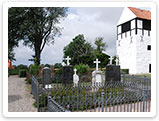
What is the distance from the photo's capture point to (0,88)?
3.67 m

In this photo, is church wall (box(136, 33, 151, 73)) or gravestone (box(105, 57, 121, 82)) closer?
gravestone (box(105, 57, 121, 82))

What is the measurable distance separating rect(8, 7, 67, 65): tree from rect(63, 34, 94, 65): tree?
26.0 feet

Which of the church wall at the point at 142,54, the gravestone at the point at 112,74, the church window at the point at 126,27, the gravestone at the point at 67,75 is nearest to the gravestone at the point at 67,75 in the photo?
the gravestone at the point at 67,75

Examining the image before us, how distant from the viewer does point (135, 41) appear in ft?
56.5

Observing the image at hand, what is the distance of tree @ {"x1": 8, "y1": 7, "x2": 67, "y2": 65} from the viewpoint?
1514cm

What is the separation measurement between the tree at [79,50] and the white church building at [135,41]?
7468mm

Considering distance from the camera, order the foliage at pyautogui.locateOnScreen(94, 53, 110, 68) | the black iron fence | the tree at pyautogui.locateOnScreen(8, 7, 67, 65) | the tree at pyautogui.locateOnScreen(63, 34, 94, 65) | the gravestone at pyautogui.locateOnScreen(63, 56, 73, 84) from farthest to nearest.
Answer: the tree at pyautogui.locateOnScreen(63, 34, 94, 65) → the foliage at pyautogui.locateOnScreen(94, 53, 110, 68) → the tree at pyautogui.locateOnScreen(8, 7, 67, 65) → the gravestone at pyautogui.locateOnScreen(63, 56, 73, 84) → the black iron fence

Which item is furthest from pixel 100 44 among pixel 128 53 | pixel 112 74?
pixel 112 74

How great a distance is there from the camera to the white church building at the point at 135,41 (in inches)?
638

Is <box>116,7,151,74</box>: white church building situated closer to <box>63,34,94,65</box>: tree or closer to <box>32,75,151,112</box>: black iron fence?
<box>63,34,94,65</box>: tree

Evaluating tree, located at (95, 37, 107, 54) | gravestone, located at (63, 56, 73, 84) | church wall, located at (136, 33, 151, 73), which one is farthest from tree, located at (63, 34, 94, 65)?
gravestone, located at (63, 56, 73, 84)

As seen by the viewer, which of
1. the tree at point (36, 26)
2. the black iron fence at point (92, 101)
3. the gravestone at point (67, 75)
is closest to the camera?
the black iron fence at point (92, 101)

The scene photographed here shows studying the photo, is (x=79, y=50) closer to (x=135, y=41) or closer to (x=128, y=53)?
(x=128, y=53)

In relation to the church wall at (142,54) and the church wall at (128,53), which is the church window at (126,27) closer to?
the church wall at (128,53)
